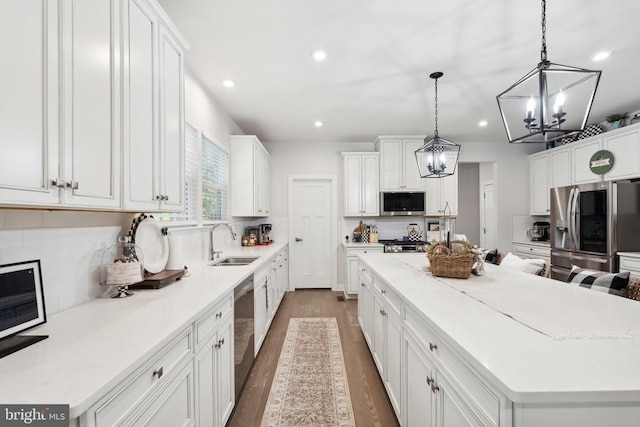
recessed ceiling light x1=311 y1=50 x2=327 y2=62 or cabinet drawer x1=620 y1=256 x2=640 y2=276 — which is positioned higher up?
recessed ceiling light x1=311 y1=50 x2=327 y2=62

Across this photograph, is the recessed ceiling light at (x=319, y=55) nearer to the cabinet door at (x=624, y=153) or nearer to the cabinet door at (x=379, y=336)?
the cabinet door at (x=379, y=336)

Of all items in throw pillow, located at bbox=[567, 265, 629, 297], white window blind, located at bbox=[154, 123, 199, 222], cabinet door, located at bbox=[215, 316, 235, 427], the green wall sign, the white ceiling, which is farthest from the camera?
the green wall sign

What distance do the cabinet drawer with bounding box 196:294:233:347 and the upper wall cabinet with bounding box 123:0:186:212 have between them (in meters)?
0.65

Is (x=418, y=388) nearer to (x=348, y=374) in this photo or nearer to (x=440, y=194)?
(x=348, y=374)

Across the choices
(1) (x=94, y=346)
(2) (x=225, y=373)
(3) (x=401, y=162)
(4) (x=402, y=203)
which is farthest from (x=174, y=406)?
(3) (x=401, y=162)

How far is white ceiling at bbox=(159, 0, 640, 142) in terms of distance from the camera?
1.94m

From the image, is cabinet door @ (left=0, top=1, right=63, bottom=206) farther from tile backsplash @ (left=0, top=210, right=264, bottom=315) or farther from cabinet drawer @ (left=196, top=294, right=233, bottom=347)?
cabinet drawer @ (left=196, top=294, right=233, bottom=347)

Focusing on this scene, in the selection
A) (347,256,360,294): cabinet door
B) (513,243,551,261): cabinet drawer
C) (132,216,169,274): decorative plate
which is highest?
(132,216,169,274): decorative plate

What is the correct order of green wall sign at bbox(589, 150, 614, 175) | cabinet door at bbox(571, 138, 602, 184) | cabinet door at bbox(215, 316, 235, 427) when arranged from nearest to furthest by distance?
cabinet door at bbox(215, 316, 235, 427) → green wall sign at bbox(589, 150, 614, 175) → cabinet door at bbox(571, 138, 602, 184)

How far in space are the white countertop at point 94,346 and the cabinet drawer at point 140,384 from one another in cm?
5

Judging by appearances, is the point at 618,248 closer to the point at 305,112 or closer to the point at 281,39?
→ the point at 305,112

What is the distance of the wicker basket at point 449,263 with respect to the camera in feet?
6.46

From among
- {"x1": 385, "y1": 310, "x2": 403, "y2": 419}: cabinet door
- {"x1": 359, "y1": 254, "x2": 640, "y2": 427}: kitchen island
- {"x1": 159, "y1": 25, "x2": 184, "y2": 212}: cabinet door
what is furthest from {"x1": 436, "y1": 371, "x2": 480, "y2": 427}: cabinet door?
{"x1": 159, "y1": 25, "x2": 184, "y2": 212}: cabinet door

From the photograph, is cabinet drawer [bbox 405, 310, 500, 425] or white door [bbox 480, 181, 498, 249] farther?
white door [bbox 480, 181, 498, 249]
